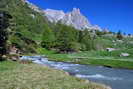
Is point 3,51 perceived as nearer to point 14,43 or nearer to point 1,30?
point 1,30

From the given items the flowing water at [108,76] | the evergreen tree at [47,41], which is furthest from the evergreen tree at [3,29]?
the evergreen tree at [47,41]

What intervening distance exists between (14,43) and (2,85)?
49519 millimetres

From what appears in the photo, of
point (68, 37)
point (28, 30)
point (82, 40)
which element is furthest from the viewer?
point (82, 40)

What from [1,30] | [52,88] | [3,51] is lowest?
[52,88]

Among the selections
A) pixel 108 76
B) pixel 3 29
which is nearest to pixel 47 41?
pixel 3 29

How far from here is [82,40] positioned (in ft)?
350

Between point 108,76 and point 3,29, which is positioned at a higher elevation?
point 3,29

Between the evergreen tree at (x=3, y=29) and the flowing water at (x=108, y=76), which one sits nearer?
the flowing water at (x=108, y=76)

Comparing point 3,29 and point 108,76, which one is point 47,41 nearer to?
point 3,29

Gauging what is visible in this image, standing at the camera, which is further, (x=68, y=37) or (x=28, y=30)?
(x=68, y=37)

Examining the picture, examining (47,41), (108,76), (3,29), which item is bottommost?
(108,76)

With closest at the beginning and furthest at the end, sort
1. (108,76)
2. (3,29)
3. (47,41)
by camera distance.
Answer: (108,76) → (3,29) → (47,41)

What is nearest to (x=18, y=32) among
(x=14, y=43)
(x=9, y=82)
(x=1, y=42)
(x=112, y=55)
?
(x=14, y=43)

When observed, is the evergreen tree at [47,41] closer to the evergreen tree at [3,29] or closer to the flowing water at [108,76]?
the evergreen tree at [3,29]
